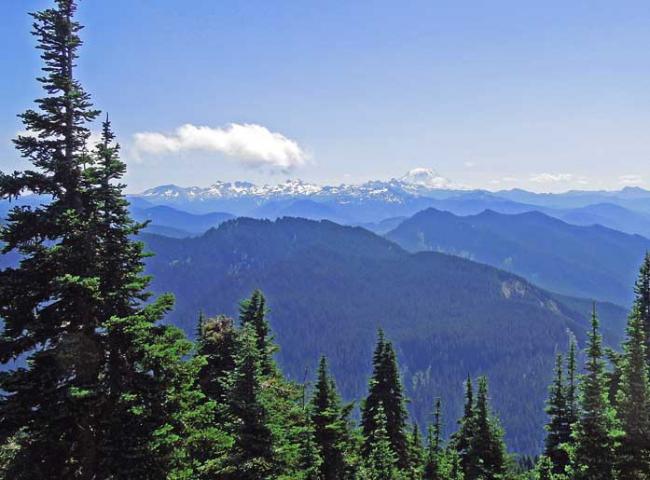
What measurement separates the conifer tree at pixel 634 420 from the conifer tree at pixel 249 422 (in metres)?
13.4

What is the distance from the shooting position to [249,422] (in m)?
18.6

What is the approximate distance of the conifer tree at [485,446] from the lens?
3416cm

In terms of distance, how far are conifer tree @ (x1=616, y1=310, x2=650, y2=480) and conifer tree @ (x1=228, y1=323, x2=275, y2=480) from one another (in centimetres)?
1343

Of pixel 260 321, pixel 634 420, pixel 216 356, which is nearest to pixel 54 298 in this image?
pixel 216 356

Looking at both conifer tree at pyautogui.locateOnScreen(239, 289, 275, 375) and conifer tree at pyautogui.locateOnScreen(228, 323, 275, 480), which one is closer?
conifer tree at pyautogui.locateOnScreen(228, 323, 275, 480)

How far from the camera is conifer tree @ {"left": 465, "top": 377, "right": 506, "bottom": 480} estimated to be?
34156 mm

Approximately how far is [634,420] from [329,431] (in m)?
18.0

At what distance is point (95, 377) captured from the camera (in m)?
14.5

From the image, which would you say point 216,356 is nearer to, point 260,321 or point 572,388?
point 260,321

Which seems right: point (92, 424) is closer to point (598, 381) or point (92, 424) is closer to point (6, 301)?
point (6, 301)

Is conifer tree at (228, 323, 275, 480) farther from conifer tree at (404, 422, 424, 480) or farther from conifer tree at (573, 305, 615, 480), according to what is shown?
conifer tree at (404, 422, 424, 480)

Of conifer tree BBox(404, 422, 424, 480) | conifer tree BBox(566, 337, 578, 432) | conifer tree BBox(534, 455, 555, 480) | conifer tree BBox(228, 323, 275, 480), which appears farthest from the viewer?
conifer tree BBox(404, 422, 424, 480)

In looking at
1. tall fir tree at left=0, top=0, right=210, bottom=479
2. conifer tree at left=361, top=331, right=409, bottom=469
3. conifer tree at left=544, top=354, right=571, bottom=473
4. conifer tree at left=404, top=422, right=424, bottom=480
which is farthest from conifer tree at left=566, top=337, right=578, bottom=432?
tall fir tree at left=0, top=0, right=210, bottom=479

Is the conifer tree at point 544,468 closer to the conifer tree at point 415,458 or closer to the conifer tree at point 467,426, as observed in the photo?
the conifer tree at point 467,426
